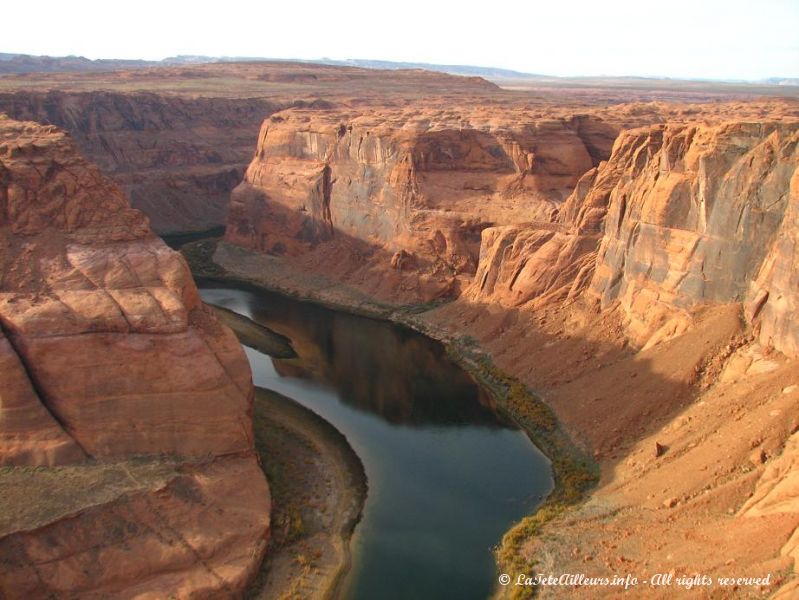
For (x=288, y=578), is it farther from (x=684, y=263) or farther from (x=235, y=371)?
(x=684, y=263)

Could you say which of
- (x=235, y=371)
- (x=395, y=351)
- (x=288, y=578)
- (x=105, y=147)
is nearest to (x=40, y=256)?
(x=235, y=371)

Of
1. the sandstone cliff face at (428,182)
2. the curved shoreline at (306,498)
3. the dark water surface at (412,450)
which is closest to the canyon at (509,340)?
the sandstone cliff face at (428,182)

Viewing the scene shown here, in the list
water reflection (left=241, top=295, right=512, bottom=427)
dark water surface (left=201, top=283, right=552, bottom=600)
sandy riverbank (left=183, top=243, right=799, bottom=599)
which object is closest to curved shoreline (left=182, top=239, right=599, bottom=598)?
sandy riverbank (left=183, top=243, right=799, bottom=599)

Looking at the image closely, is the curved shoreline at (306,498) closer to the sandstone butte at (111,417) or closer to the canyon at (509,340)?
the sandstone butte at (111,417)

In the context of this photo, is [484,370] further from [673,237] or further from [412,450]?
[673,237]

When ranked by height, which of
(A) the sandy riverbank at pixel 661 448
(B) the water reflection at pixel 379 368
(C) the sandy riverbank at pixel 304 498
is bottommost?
(B) the water reflection at pixel 379 368

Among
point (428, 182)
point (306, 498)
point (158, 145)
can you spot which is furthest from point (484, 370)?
point (158, 145)
